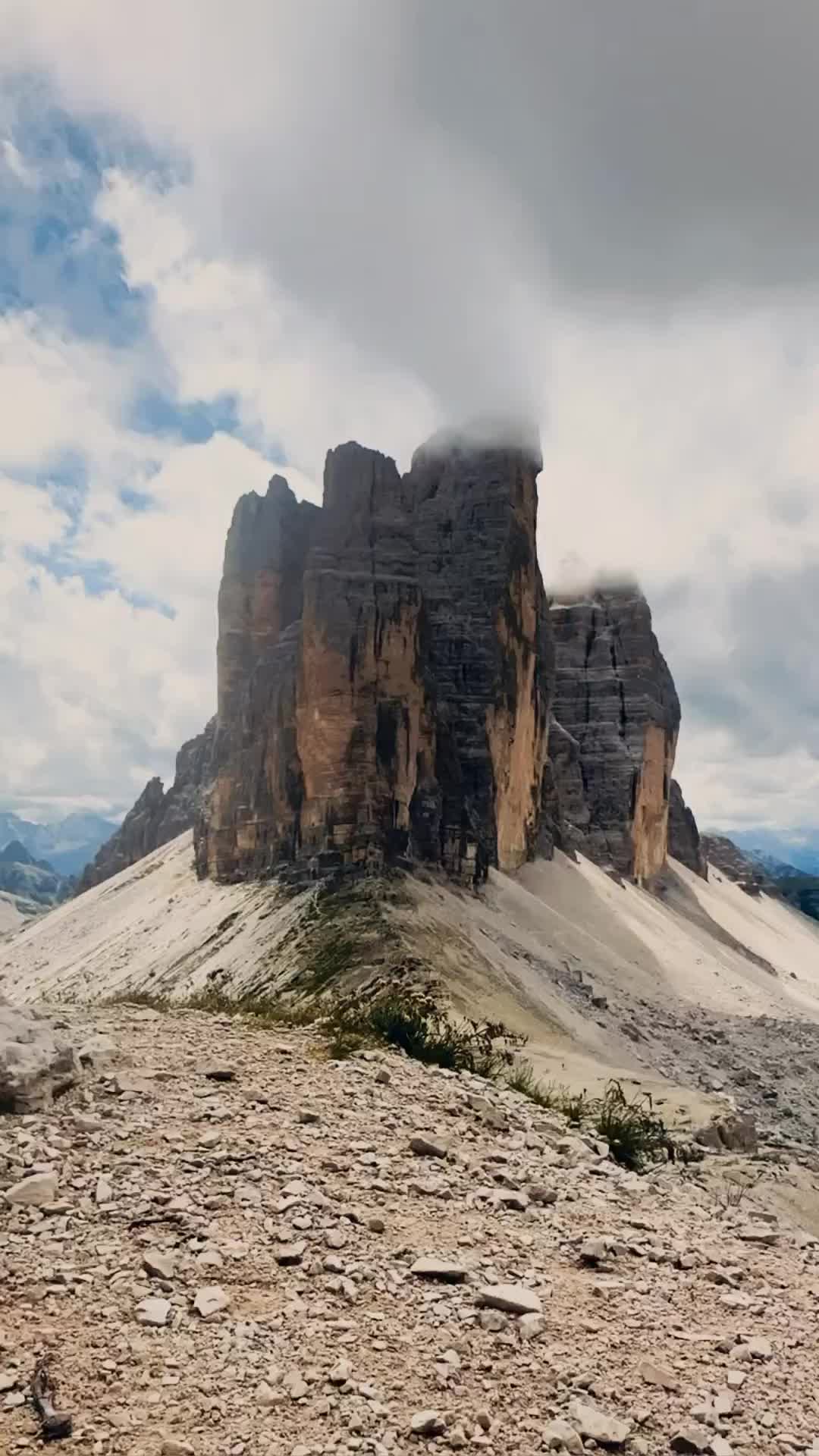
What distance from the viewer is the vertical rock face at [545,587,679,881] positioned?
71875 millimetres

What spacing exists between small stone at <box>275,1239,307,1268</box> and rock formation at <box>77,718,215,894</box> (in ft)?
252

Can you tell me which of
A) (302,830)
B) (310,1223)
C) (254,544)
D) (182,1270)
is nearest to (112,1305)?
(182,1270)

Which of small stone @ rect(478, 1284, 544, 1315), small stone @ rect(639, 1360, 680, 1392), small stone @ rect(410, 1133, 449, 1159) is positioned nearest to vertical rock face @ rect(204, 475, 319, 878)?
small stone @ rect(410, 1133, 449, 1159)

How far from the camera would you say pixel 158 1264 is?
5.84 metres

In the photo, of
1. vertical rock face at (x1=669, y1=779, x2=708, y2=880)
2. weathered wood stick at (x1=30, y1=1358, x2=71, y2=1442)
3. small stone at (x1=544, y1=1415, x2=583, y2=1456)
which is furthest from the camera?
vertical rock face at (x1=669, y1=779, x2=708, y2=880)

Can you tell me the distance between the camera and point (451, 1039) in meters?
14.3

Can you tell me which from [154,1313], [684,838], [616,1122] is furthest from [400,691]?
[684,838]

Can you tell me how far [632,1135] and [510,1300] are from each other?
5544mm

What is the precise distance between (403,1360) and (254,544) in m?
50.6

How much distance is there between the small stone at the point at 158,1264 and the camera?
19.0 ft

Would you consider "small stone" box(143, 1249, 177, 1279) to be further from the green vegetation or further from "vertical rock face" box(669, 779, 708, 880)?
"vertical rock face" box(669, 779, 708, 880)

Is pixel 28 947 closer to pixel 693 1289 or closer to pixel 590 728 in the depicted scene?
pixel 590 728

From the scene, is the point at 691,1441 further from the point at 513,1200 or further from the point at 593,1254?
the point at 513,1200

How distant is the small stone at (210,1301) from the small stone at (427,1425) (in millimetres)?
1376
